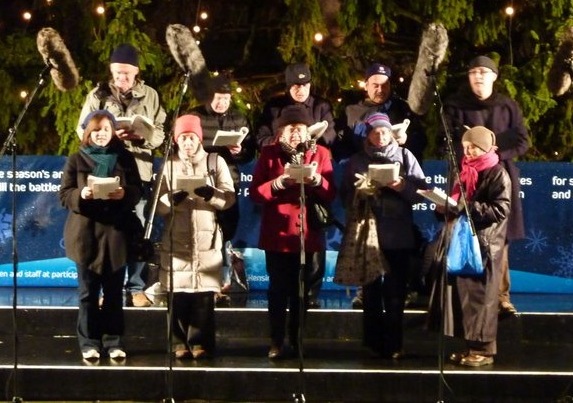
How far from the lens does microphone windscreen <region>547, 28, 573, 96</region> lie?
30.2 ft

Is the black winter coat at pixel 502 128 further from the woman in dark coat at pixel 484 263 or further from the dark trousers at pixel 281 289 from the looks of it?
the dark trousers at pixel 281 289

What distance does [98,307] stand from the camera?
32.0ft

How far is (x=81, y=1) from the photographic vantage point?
14.5m

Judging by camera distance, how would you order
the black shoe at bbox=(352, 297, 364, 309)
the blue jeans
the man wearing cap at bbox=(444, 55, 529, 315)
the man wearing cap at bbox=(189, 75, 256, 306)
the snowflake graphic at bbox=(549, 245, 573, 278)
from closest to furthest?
the man wearing cap at bbox=(444, 55, 529, 315) → the man wearing cap at bbox=(189, 75, 256, 306) → the black shoe at bbox=(352, 297, 364, 309) → the blue jeans → the snowflake graphic at bbox=(549, 245, 573, 278)

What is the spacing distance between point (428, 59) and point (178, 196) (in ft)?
6.63

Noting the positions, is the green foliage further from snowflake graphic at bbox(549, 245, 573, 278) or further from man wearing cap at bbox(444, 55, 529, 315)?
man wearing cap at bbox(444, 55, 529, 315)

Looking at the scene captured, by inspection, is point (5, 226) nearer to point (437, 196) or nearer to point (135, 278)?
point (135, 278)

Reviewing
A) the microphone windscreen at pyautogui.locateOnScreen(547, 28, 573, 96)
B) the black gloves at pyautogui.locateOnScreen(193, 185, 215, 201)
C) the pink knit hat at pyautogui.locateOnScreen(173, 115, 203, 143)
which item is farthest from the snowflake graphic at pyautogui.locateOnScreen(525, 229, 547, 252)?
the pink knit hat at pyautogui.locateOnScreen(173, 115, 203, 143)

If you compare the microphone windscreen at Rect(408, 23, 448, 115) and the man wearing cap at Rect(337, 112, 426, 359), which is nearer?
the microphone windscreen at Rect(408, 23, 448, 115)

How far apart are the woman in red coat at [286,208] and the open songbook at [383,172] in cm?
51

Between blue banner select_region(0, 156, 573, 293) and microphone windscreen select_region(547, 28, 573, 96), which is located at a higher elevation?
microphone windscreen select_region(547, 28, 573, 96)

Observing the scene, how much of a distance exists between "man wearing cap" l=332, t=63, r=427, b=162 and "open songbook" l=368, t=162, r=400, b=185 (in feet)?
3.23

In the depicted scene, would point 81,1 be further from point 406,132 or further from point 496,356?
point 496,356

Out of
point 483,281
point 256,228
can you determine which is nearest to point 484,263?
point 483,281
